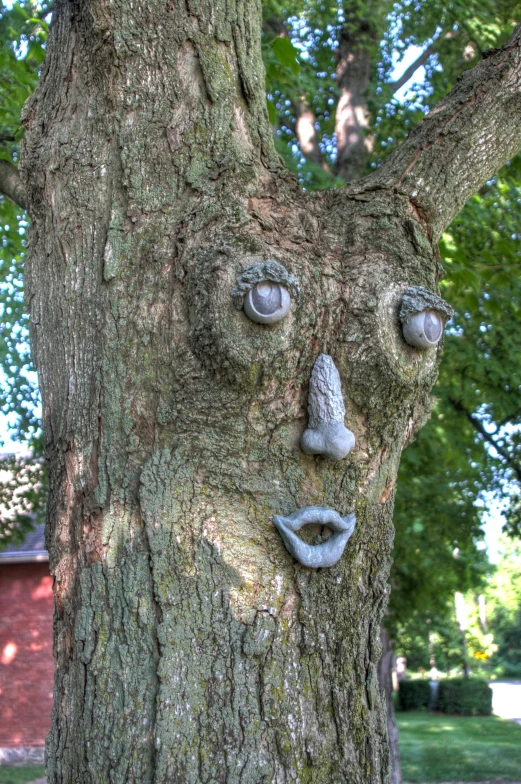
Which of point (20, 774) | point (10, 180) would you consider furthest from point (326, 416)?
point (20, 774)

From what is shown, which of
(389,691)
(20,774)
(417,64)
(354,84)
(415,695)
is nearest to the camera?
(389,691)

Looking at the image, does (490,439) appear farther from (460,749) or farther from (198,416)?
(460,749)

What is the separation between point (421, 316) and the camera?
2.29 m

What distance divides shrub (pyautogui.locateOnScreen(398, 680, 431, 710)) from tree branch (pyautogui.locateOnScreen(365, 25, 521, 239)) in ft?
76.1

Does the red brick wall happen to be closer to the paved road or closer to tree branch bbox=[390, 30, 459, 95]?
tree branch bbox=[390, 30, 459, 95]

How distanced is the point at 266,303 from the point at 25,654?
1324 cm

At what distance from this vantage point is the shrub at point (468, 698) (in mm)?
22016

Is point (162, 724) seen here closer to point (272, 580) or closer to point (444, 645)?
point (272, 580)

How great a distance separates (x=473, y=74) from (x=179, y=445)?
1890 mm

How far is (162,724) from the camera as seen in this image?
2008 mm

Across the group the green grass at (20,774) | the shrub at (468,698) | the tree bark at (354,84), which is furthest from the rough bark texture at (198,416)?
the shrub at (468,698)

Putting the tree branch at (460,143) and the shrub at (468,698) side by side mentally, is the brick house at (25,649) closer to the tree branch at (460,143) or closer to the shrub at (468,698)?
the tree branch at (460,143)

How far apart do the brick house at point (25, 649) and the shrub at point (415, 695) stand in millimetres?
13376

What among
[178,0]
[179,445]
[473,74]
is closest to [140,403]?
[179,445]
